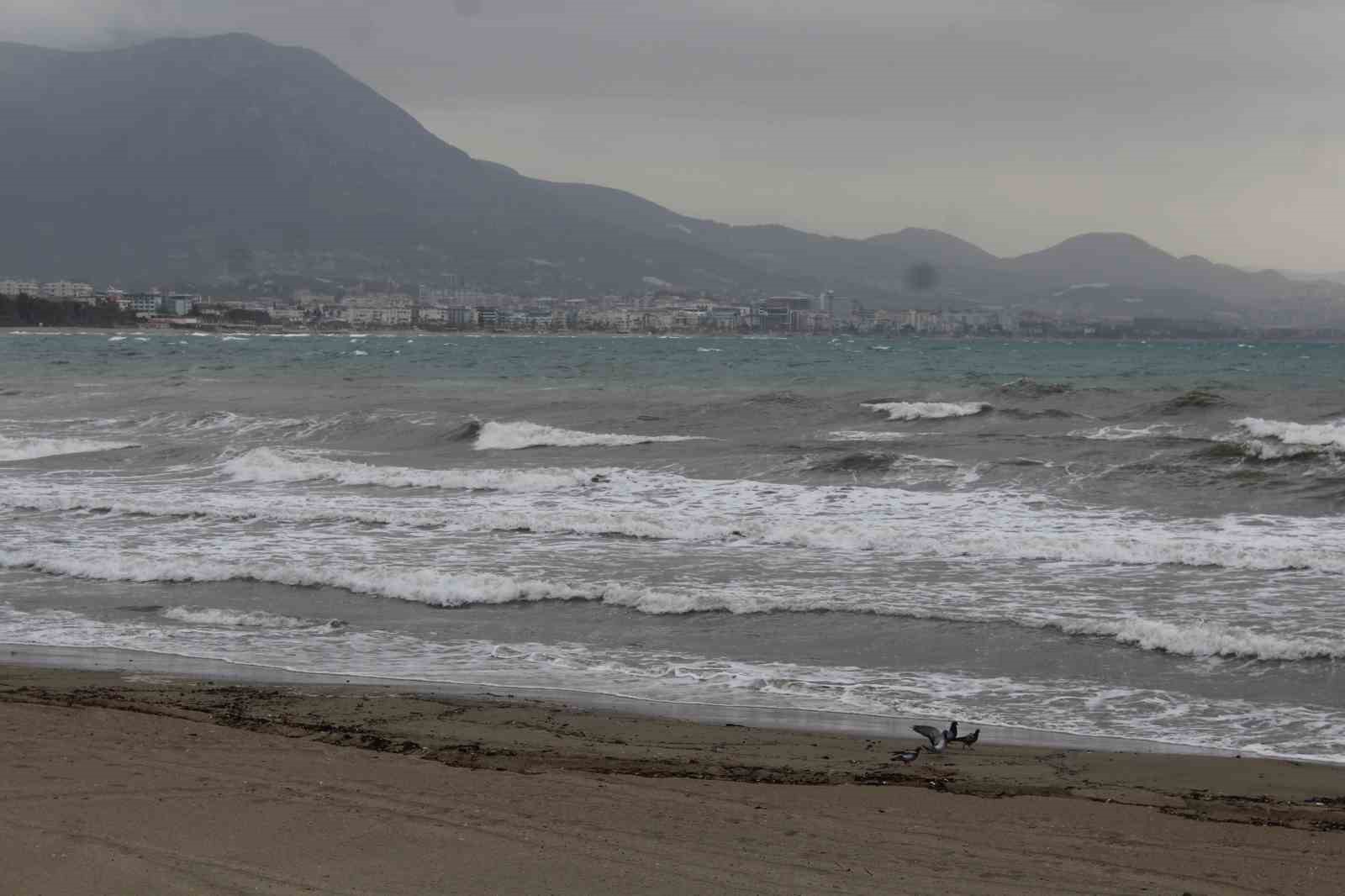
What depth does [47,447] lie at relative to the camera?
27.5 m

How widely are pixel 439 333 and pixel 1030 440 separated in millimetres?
144884

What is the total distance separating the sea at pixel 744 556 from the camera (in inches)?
385

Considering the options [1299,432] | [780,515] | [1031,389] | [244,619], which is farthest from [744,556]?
[1031,389]

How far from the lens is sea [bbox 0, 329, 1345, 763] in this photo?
9789 mm

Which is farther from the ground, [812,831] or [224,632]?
[812,831]

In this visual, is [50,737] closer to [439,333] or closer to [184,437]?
[184,437]

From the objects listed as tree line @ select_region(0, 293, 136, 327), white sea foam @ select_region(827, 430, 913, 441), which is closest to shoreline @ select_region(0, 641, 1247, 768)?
white sea foam @ select_region(827, 430, 913, 441)

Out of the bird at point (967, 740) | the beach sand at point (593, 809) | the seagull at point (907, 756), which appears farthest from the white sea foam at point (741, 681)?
the seagull at point (907, 756)

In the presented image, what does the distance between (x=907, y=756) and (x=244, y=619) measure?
7120 millimetres

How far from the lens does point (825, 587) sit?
13.1 m

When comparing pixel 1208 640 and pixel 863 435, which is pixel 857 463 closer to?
pixel 863 435

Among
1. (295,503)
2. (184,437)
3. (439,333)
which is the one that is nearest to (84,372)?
(184,437)

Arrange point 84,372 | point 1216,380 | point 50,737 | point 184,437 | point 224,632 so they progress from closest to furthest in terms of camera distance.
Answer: point 50,737, point 224,632, point 184,437, point 1216,380, point 84,372

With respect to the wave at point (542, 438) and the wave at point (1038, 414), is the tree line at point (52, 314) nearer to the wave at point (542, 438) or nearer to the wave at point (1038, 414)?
the wave at point (542, 438)
